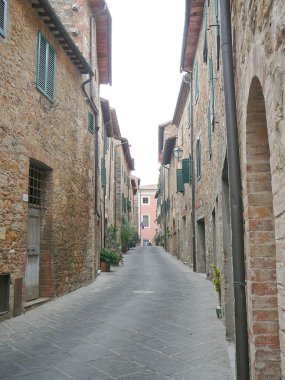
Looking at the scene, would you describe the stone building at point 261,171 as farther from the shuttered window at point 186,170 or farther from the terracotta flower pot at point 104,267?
the shuttered window at point 186,170

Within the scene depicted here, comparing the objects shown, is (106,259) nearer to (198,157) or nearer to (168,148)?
(198,157)

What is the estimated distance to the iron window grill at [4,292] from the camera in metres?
6.32

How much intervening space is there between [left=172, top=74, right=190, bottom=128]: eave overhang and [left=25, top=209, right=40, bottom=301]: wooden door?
31.9ft

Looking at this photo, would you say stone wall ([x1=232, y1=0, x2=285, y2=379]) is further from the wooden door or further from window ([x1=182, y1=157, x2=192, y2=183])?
window ([x1=182, y1=157, x2=192, y2=183])

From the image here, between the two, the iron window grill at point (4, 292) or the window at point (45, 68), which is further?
the window at point (45, 68)

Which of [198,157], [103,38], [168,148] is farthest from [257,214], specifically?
[168,148]

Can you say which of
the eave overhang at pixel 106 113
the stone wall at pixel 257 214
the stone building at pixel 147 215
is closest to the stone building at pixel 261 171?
the stone wall at pixel 257 214

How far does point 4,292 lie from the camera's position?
637 centimetres

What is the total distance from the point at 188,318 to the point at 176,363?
2.24 metres

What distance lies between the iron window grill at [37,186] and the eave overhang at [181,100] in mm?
9020

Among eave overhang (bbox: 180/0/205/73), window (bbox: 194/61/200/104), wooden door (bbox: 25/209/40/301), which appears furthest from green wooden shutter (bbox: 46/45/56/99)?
window (bbox: 194/61/200/104)

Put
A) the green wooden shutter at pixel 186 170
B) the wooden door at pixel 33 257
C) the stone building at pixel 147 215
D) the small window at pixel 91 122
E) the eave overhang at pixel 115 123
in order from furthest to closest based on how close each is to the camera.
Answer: the stone building at pixel 147 215 < the eave overhang at pixel 115 123 < the green wooden shutter at pixel 186 170 < the small window at pixel 91 122 < the wooden door at pixel 33 257

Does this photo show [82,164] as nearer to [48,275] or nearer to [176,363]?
[48,275]

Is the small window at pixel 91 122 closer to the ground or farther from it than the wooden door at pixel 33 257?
farther from it
